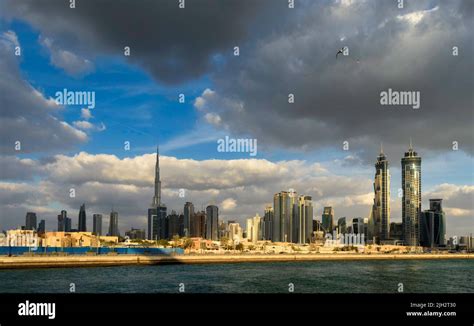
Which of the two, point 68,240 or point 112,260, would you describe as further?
point 68,240

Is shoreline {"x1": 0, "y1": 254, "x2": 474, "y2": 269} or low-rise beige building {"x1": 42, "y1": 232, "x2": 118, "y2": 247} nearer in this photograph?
shoreline {"x1": 0, "y1": 254, "x2": 474, "y2": 269}

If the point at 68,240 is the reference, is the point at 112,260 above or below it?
below

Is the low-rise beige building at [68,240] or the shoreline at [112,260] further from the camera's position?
the low-rise beige building at [68,240]
